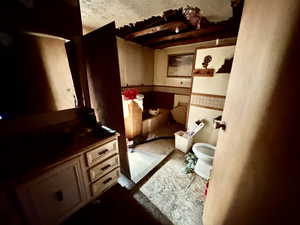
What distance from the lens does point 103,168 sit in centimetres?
129

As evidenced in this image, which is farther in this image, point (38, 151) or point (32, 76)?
point (32, 76)

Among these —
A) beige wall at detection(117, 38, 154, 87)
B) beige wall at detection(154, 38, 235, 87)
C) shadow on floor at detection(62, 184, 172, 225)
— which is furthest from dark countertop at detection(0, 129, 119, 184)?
beige wall at detection(154, 38, 235, 87)

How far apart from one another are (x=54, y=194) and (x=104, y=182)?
0.46 meters

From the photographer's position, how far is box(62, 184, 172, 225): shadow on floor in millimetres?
1233

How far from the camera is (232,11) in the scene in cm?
160

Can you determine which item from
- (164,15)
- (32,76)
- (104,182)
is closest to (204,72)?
(164,15)

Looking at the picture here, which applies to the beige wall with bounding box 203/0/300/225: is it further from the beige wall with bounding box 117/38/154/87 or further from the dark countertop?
the beige wall with bounding box 117/38/154/87

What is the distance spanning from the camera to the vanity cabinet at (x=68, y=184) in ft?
2.86

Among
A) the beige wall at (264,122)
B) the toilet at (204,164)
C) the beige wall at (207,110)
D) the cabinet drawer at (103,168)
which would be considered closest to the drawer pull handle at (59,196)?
the cabinet drawer at (103,168)

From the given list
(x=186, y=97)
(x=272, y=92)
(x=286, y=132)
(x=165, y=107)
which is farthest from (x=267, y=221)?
(x=165, y=107)

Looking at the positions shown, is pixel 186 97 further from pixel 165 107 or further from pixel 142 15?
pixel 142 15

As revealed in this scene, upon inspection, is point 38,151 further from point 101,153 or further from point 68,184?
point 101,153

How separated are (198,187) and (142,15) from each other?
250cm

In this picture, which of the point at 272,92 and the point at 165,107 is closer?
the point at 272,92
